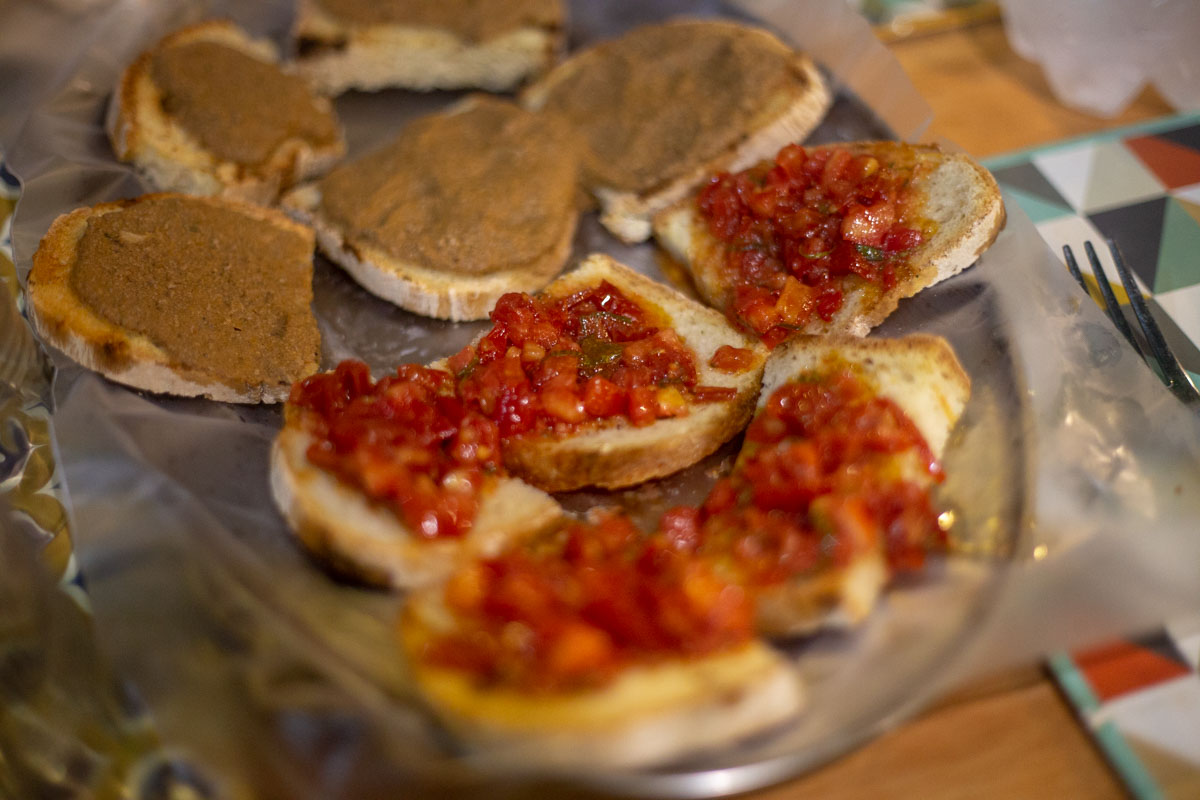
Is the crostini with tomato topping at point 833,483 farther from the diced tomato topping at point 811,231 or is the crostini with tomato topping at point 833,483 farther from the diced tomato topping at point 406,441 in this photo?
the diced tomato topping at point 406,441

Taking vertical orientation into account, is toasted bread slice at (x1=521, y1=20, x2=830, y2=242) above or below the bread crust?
above

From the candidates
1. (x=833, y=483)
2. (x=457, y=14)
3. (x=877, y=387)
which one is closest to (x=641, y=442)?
(x=833, y=483)

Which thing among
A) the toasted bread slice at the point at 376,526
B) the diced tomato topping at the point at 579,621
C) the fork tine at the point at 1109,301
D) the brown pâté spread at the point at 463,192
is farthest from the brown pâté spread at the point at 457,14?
the diced tomato topping at the point at 579,621

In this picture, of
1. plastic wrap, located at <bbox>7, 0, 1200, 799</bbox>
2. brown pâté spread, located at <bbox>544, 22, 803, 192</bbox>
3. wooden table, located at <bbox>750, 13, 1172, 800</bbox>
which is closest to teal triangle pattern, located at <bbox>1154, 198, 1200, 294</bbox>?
plastic wrap, located at <bbox>7, 0, 1200, 799</bbox>

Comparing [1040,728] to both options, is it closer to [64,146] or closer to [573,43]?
[573,43]

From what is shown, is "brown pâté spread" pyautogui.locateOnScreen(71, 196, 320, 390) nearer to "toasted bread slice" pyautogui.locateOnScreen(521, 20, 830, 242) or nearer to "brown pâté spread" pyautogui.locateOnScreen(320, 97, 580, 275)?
"brown pâté spread" pyautogui.locateOnScreen(320, 97, 580, 275)

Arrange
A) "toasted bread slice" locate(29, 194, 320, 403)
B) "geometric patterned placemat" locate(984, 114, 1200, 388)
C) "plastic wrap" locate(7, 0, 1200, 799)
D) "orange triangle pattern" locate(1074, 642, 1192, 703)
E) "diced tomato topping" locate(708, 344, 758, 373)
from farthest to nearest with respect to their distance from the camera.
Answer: "geometric patterned placemat" locate(984, 114, 1200, 388) → "diced tomato topping" locate(708, 344, 758, 373) → "toasted bread slice" locate(29, 194, 320, 403) → "orange triangle pattern" locate(1074, 642, 1192, 703) → "plastic wrap" locate(7, 0, 1200, 799)
